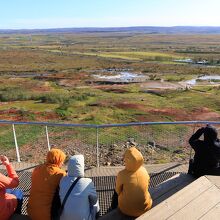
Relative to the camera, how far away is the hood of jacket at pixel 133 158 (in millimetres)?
3673

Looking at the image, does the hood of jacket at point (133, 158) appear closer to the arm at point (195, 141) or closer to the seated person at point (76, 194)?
the seated person at point (76, 194)

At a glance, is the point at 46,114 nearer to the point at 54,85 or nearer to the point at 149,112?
the point at 149,112

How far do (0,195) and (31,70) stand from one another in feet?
199

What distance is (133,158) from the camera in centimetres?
369

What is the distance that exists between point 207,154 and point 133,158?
164 cm

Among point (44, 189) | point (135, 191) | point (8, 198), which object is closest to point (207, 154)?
point (135, 191)

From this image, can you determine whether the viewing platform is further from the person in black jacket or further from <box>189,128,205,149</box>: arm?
<box>189,128,205,149</box>: arm

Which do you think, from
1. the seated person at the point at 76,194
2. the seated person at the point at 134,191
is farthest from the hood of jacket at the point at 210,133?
the seated person at the point at 76,194

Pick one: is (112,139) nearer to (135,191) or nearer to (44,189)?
(44,189)

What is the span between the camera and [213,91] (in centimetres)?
3794

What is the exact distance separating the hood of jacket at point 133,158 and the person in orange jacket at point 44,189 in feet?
2.51

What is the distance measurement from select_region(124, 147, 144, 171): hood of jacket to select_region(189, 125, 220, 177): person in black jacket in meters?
1.49

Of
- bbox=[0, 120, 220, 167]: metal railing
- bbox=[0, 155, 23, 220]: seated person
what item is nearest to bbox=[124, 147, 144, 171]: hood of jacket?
bbox=[0, 155, 23, 220]: seated person

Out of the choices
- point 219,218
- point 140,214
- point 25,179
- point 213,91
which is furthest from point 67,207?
point 213,91
